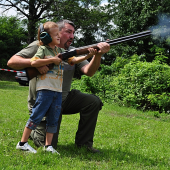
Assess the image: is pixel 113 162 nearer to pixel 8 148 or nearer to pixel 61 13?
pixel 8 148

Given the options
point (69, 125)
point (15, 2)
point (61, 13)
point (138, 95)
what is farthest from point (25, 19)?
point (69, 125)

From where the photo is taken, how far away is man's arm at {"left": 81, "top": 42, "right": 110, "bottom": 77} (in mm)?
3705

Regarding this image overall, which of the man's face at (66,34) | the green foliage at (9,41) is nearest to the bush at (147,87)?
the man's face at (66,34)

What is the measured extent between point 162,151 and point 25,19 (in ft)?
82.0

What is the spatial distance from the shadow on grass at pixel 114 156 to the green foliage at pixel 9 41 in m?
27.6

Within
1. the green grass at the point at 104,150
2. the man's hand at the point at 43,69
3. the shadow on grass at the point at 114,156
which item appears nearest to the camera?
the green grass at the point at 104,150

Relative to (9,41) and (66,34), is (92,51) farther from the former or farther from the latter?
(9,41)

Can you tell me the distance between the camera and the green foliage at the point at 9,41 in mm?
30100

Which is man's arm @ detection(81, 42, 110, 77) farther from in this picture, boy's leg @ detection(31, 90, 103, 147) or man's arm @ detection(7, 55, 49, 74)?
man's arm @ detection(7, 55, 49, 74)

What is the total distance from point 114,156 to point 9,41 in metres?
29.2

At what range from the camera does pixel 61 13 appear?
83.8 feet

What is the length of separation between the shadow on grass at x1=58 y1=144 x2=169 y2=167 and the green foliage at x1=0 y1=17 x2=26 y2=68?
90.5 ft

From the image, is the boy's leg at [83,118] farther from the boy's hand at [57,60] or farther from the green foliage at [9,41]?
the green foliage at [9,41]

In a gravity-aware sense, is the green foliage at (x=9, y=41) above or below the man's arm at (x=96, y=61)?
above
